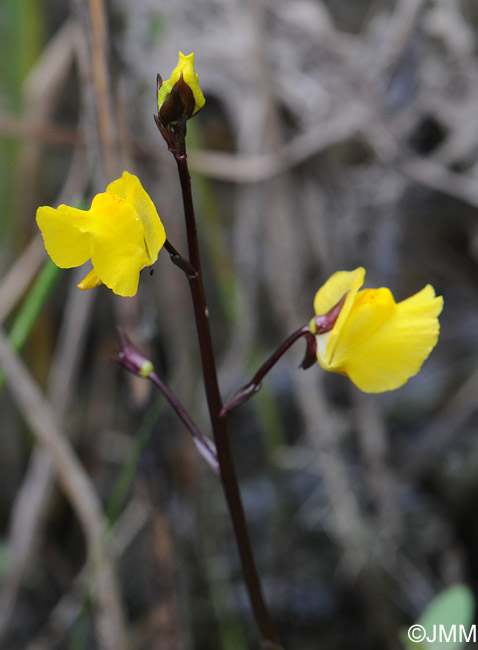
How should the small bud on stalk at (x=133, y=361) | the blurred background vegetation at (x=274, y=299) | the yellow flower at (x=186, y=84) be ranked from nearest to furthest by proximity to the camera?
the yellow flower at (x=186, y=84) → the small bud on stalk at (x=133, y=361) → the blurred background vegetation at (x=274, y=299)

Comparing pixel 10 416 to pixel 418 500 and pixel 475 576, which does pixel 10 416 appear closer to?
pixel 418 500

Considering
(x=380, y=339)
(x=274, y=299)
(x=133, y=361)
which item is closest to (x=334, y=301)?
(x=380, y=339)

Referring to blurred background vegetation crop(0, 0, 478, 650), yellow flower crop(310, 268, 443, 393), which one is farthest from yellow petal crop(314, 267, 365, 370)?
blurred background vegetation crop(0, 0, 478, 650)

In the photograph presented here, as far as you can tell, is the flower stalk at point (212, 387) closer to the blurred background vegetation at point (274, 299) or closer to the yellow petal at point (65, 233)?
the yellow petal at point (65, 233)

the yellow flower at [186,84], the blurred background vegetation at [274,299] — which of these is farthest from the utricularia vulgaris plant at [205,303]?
the blurred background vegetation at [274,299]

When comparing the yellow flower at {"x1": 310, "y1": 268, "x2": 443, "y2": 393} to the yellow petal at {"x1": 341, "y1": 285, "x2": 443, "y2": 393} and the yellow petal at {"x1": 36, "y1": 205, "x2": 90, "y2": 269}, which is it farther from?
the yellow petal at {"x1": 36, "y1": 205, "x2": 90, "y2": 269}

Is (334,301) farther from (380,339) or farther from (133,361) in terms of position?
(133,361)

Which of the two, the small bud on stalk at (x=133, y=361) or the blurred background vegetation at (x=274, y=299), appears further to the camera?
the blurred background vegetation at (x=274, y=299)
